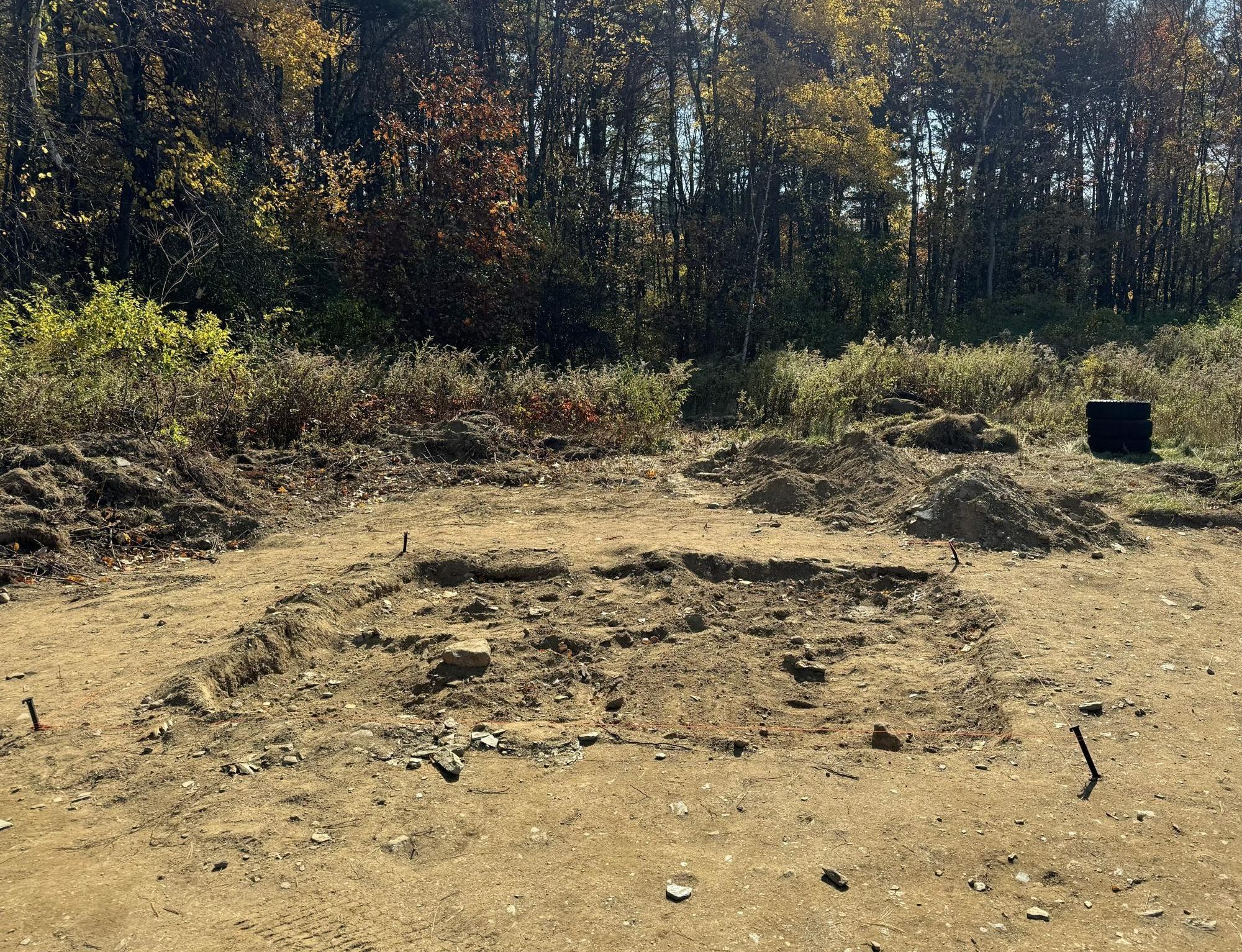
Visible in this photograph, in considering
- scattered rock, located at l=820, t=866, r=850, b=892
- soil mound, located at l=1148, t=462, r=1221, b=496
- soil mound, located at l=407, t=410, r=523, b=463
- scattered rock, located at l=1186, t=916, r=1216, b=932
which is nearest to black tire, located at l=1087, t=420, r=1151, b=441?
soil mound, located at l=1148, t=462, r=1221, b=496

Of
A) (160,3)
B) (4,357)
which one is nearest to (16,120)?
(160,3)

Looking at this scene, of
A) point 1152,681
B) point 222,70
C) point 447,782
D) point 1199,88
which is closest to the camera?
point 447,782

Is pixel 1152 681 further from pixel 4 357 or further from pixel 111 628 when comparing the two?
pixel 4 357

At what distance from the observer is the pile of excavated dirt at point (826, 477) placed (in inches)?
281

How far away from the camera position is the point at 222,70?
12.8 meters

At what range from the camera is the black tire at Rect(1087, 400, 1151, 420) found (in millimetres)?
9023

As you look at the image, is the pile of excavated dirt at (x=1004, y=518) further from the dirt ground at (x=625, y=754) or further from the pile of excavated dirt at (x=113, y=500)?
the pile of excavated dirt at (x=113, y=500)

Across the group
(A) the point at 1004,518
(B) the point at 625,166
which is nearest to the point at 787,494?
(A) the point at 1004,518

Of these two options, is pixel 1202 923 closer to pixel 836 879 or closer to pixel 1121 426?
pixel 836 879

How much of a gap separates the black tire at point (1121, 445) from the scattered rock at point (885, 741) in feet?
24.2

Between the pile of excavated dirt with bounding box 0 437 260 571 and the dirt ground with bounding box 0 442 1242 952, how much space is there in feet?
2.05

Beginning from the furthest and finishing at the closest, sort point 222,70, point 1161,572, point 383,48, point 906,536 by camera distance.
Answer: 1. point 383,48
2. point 222,70
3. point 906,536
4. point 1161,572

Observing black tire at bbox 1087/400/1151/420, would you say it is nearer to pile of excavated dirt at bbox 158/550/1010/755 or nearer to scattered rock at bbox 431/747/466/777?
pile of excavated dirt at bbox 158/550/1010/755

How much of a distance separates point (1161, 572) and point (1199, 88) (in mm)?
25299
